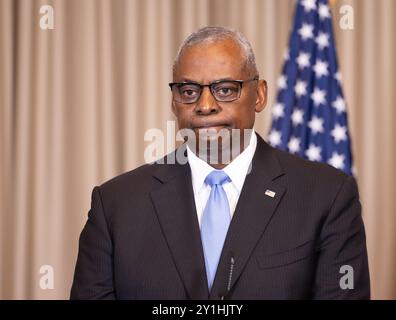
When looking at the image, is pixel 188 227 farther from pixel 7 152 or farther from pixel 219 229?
pixel 7 152

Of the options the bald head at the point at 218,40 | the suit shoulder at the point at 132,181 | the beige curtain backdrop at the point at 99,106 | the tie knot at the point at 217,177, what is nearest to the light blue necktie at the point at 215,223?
the tie knot at the point at 217,177

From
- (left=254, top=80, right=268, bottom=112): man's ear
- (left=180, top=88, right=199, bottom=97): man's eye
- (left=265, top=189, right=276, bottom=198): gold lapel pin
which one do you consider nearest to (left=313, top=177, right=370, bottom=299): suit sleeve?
(left=265, top=189, right=276, bottom=198): gold lapel pin

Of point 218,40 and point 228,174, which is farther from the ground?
point 218,40

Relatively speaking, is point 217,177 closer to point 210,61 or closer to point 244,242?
point 244,242

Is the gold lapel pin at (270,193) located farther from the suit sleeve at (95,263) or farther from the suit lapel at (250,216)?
the suit sleeve at (95,263)

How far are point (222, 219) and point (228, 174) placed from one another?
0.50 ft

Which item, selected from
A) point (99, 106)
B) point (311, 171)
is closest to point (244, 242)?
point (311, 171)

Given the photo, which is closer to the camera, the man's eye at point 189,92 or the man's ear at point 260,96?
the man's eye at point 189,92

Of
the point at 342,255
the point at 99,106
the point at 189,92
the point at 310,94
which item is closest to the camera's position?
the point at 342,255

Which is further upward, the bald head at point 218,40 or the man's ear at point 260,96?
the bald head at point 218,40

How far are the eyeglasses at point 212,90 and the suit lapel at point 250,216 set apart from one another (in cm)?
22

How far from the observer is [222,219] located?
5.83 feet

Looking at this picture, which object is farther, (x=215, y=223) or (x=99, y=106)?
(x=99, y=106)

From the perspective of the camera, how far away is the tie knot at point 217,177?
1849mm
